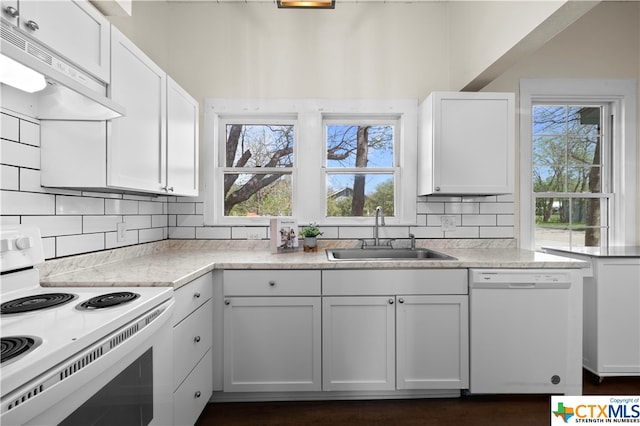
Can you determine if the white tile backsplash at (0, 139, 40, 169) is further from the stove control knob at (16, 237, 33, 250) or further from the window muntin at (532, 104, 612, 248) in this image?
the window muntin at (532, 104, 612, 248)

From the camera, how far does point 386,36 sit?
2.82 metres

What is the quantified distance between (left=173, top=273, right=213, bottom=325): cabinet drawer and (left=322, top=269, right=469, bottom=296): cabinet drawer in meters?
0.70

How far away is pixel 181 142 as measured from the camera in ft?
7.49

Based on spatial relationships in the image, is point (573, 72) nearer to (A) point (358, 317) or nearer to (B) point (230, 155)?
(A) point (358, 317)

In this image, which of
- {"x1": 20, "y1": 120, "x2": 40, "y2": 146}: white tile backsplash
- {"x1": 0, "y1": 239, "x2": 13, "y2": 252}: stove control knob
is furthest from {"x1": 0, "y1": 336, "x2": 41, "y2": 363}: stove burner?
{"x1": 20, "y1": 120, "x2": 40, "y2": 146}: white tile backsplash

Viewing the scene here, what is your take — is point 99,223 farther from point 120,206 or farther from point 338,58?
point 338,58

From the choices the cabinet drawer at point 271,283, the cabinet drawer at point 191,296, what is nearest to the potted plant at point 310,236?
the cabinet drawer at point 271,283

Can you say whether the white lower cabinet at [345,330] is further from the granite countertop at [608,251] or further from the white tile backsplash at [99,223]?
the granite countertop at [608,251]

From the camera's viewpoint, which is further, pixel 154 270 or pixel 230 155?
pixel 230 155

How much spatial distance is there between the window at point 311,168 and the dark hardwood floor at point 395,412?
4.44 feet

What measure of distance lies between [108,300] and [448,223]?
2.47 meters

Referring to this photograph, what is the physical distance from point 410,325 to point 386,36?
7.74 feet

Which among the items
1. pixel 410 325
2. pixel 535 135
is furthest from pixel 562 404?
pixel 535 135

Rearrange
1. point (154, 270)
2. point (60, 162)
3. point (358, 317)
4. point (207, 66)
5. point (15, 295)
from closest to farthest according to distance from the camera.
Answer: point (15, 295) < point (60, 162) < point (154, 270) < point (358, 317) < point (207, 66)
